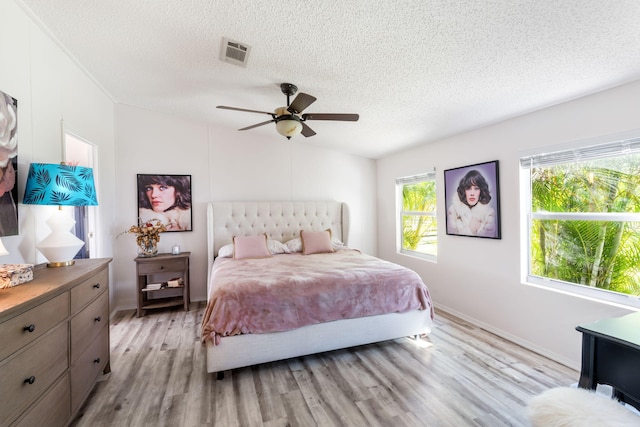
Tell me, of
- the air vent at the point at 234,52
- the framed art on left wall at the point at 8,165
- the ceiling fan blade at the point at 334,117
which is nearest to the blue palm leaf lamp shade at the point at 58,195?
the framed art on left wall at the point at 8,165

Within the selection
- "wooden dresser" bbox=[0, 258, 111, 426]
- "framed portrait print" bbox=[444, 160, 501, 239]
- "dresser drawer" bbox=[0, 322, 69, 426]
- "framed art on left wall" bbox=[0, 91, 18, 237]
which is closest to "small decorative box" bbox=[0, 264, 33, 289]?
"wooden dresser" bbox=[0, 258, 111, 426]

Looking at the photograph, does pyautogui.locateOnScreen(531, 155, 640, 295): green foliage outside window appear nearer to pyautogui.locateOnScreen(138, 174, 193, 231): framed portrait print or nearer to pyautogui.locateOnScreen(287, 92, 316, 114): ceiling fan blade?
pyautogui.locateOnScreen(287, 92, 316, 114): ceiling fan blade

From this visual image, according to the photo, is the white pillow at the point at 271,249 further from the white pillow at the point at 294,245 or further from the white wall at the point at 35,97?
the white wall at the point at 35,97

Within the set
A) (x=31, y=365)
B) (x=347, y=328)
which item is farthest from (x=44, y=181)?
(x=347, y=328)

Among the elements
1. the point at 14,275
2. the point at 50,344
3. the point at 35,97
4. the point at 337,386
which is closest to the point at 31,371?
the point at 50,344

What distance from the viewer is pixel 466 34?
1.74 meters

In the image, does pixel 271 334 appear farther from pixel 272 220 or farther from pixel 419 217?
pixel 419 217

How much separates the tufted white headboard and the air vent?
2308mm

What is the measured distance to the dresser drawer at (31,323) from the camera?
1.10m

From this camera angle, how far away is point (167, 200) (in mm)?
4043

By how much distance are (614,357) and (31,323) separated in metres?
2.56

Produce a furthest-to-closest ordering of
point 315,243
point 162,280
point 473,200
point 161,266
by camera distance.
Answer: point 315,243
point 162,280
point 161,266
point 473,200

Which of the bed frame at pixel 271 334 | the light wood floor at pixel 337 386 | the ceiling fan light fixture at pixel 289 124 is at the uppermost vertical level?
the ceiling fan light fixture at pixel 289 124

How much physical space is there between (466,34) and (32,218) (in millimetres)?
3263
